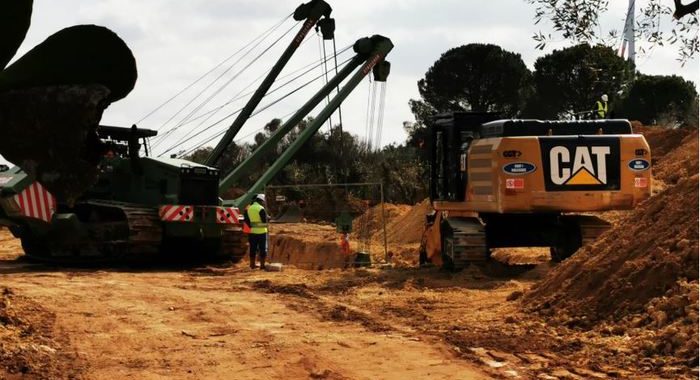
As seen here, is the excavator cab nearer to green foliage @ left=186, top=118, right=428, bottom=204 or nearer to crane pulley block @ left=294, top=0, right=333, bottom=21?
crane pulley block @ left=294, top=0, right=333, bottom=21

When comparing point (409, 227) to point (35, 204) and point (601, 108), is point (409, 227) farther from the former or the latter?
point (35, 204)

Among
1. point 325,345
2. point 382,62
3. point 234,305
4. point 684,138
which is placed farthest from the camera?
point 684,138

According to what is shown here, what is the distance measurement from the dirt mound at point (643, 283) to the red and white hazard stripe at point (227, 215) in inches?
356

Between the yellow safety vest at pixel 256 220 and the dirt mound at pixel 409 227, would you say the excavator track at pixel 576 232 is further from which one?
the dirt mound at pixel 409 227

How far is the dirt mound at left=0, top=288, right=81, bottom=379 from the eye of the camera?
5.91m

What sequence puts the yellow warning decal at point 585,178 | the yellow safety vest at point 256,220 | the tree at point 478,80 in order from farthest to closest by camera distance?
1. the tree at point 478,80
2. the yellow safety vest at point 256,220
3. the yellow warning decal at point 585,178

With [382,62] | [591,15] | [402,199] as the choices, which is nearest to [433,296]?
[591,15]

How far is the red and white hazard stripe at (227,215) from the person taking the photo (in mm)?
16516

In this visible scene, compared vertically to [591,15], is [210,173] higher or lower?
lower

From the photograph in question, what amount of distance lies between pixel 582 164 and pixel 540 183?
767 millimetres

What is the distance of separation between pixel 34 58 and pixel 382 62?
20.2 m

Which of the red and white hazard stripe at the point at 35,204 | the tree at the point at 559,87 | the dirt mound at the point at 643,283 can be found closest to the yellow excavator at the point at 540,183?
the dirt mound at the point at 643,283

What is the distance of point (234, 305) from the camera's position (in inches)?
383

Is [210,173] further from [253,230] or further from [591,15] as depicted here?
[591,15]
